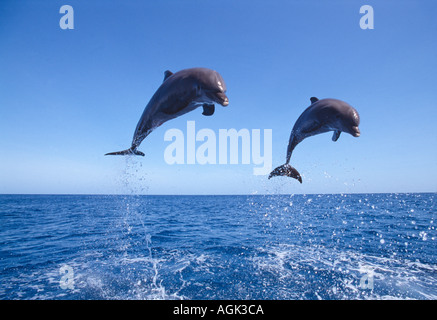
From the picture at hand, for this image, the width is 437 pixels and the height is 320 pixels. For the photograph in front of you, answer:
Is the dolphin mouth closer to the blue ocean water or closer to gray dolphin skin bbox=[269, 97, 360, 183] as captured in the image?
gray dolphin skin bbox=[269, 97, 360, 183]

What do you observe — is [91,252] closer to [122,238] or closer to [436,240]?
[122,238]

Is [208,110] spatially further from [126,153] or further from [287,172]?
[287,172]

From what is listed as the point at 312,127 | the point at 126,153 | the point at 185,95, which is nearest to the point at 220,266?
the point at 126,153

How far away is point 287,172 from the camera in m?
7.53

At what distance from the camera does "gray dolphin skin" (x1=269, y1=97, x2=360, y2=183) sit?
4.96 metres

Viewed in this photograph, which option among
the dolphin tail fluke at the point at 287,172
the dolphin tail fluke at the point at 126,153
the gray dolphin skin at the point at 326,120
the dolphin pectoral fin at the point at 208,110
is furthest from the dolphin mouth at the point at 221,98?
the dolphin tail fluke at the point at 287,172

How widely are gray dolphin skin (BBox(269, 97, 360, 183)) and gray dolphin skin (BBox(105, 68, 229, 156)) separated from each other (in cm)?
273

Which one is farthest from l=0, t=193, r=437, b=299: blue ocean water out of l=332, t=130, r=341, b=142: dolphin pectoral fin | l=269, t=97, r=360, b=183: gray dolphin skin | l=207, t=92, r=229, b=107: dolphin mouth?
l=207, t=92, r=229, b=107: dolphin mouth

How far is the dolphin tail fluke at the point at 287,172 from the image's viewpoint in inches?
293

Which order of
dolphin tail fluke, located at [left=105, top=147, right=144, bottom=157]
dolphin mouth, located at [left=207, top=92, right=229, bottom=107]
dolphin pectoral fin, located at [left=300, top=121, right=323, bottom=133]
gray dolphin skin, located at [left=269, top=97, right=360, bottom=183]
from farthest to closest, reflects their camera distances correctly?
dolphin tail fluke, located at [left=105, top=147, right=144, bottom=157]
dolphin pectoral fin, located at [left=300, top=121, right=323, bottom=133]
gray dolphin skin, located at [left=269, top=97, right=360, bottom=183]
dolphin mouth, located at [left=207, top=92, right=229, bottom=107]

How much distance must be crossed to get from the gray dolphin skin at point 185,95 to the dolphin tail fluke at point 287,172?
399 centimetres

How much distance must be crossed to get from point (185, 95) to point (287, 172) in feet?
16.3

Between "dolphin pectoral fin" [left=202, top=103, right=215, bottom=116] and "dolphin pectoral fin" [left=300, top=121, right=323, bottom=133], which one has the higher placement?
"dolphin pectoral fin" [left=202, top=103, right=215, bottom=116]
